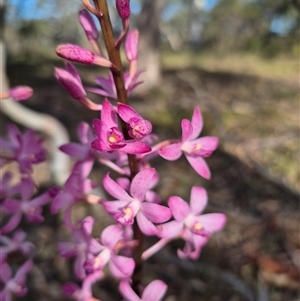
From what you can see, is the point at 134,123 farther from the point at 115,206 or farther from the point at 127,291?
the point at 127,291

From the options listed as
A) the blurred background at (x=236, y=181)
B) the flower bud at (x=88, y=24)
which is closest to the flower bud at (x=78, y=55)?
the flower bud at (x=88, y=24)

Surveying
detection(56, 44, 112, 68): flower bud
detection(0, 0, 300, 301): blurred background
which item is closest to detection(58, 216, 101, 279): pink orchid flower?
detection(56, 44, 112, 68): flower bud

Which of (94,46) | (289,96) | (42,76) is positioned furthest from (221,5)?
(94,46)

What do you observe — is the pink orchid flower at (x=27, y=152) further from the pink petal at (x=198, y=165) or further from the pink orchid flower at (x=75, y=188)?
the pink petal at (x=198, y=165)

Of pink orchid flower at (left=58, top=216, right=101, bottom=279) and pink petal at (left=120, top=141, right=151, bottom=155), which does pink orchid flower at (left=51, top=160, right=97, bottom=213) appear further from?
pink petal at (left=120, top=141, right=151, bottom=155)

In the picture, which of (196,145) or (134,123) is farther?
(196,145)

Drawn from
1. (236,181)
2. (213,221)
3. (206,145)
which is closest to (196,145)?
(206,145)
